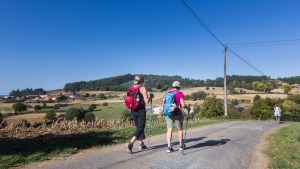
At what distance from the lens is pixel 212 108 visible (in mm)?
39781

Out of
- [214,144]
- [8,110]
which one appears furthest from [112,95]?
[214,144]

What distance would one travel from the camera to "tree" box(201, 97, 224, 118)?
129ft

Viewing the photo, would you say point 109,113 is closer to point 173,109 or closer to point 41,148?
point 41,148

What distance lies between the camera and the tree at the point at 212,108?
129ft

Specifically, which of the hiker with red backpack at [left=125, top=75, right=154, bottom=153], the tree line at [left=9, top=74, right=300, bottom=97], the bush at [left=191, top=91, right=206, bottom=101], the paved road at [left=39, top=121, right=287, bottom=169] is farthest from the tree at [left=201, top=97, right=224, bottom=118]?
the tree line at [left=9, top=74, right=300, bottom=97]

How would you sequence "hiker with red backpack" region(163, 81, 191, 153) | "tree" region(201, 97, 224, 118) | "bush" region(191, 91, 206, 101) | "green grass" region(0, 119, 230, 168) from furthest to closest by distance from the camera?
"bush" region(191, 91, 206, 101) → "tree" region(201, 97, 224, 118) → "hiker with red backpack" region(163, 81, 191, 153) → "green grass" region(0, 119, 230, 168)

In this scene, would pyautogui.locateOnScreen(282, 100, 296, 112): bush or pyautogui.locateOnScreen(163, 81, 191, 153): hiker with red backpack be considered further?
pyautogui.locateOnScreen(282, 100, 296, 112): bush

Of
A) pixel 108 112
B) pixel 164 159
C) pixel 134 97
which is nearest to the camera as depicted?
pixel 164 159

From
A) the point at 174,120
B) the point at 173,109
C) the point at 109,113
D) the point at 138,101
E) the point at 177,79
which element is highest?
the point at 177,79

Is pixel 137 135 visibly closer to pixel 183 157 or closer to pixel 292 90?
pixel 183 157

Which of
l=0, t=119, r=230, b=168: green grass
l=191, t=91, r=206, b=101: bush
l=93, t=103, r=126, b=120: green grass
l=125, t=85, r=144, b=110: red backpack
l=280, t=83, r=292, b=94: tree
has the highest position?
l=280, t=83, r=292, b=94: tree

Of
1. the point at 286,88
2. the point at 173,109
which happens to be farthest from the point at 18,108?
the point at 286,88

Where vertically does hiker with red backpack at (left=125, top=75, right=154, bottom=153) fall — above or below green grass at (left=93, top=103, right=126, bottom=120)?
above

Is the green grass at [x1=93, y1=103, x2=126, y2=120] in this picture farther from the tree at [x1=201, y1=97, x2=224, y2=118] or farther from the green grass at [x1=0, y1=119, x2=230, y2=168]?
the green grass at [x1=0, y1=119, x2=230, y2=168]
